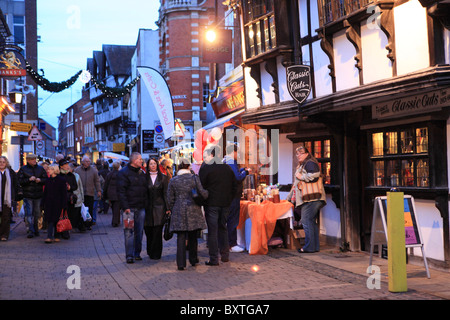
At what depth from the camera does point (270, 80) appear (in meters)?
15.2

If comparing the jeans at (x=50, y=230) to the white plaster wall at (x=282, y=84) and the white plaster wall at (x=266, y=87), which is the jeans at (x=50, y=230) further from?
the white plaster wall at (x=282, y=84)

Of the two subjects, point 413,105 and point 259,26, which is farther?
point 259,26

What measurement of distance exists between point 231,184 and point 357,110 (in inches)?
112

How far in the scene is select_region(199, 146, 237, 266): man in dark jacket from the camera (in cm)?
1127

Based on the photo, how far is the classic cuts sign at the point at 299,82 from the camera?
12945 millimetres

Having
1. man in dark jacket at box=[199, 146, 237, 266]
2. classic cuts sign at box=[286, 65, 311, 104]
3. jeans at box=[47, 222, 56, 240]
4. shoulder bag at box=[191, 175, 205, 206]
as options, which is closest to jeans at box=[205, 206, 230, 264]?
man in dark jacket at box=[199, 146, 237, 266]

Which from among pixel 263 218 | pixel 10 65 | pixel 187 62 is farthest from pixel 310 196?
pixel 187 62

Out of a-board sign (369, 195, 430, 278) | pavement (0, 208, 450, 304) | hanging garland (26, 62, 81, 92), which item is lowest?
pavement (0, 208, 450, 304)

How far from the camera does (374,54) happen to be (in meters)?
10.7

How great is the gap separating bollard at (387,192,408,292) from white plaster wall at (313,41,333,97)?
4.36 meters

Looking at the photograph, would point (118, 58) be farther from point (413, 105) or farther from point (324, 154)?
point (413, 105)

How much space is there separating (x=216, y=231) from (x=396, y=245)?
3802 mm

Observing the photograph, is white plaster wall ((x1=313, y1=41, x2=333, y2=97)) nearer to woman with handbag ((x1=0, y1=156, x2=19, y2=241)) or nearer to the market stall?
the market stall
